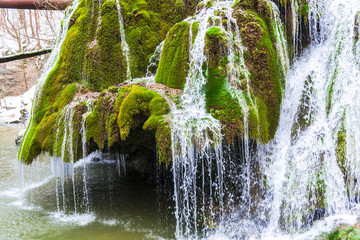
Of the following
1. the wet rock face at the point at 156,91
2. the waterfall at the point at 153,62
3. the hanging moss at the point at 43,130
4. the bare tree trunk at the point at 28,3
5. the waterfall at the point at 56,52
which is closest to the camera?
the wet rock face at the point at 156,91

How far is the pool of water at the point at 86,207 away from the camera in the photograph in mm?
5695

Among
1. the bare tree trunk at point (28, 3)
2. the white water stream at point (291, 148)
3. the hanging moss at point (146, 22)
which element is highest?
the bare tree trunk at point (28, 3)

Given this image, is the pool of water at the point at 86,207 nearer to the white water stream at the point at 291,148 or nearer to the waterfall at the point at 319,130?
the white water stream at the point at 291,148

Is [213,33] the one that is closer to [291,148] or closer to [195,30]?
[195,30]

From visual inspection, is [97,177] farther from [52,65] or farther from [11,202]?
[52,65]

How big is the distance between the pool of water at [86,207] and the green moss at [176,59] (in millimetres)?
2841

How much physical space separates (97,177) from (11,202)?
247 cm

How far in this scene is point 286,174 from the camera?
18.4ft

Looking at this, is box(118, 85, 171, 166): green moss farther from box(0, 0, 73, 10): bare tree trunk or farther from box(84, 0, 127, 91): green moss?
box(0, 0, 73, 10): bare tree trunk

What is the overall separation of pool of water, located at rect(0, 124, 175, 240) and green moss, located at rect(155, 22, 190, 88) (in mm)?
2841

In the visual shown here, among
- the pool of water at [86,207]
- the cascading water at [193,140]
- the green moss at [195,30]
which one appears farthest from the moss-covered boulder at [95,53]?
the green moss at [195,30]

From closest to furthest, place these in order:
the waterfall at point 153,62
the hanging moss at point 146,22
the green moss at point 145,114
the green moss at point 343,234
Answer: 1. the green moss at point 343,234
2. the green moss at point 145,114
3. the waterfall at point 153,62
4. the hanging moss at point 146,22

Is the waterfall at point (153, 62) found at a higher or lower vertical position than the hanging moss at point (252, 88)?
higher

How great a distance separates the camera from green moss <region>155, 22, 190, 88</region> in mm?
6180
